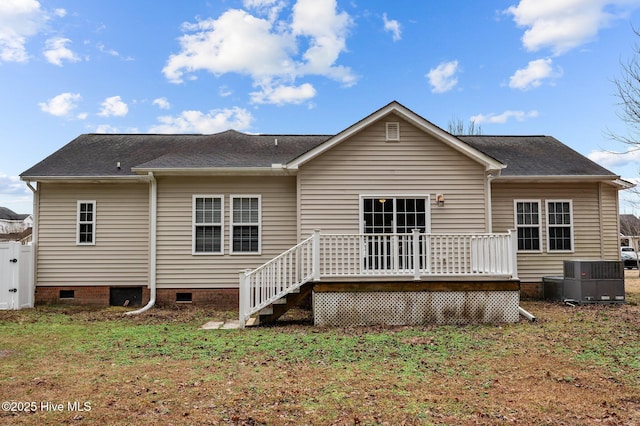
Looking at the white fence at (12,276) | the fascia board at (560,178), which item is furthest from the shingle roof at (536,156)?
the white fence at (12,276)

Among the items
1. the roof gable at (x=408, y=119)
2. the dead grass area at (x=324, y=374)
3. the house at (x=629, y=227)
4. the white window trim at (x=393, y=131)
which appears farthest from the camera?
the house at (x=629, y=227)

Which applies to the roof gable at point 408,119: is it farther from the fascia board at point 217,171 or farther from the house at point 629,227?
the house at point 629,227

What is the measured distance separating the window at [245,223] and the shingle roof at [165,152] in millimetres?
993

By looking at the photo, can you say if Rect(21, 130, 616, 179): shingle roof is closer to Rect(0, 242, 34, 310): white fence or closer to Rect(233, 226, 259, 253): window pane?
Rect(233, 226, 259, 253): window pane

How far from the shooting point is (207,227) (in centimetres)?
1159

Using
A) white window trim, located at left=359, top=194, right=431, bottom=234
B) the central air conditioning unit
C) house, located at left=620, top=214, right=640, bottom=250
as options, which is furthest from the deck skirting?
house, located at left=620, top=214, right=640, bottom=250

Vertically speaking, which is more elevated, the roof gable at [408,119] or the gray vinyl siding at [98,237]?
the roof gable at [408,119]

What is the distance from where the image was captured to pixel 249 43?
16797 millimetres

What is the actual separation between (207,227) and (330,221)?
345 cm

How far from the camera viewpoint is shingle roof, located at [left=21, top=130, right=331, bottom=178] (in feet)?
38.8

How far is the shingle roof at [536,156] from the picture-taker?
12422mm

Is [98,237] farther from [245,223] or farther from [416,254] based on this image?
[416,254]

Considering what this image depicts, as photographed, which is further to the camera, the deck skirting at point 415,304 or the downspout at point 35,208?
the downspout at point 35,208

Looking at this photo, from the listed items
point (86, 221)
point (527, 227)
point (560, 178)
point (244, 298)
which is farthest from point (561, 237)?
point (86, 221)
